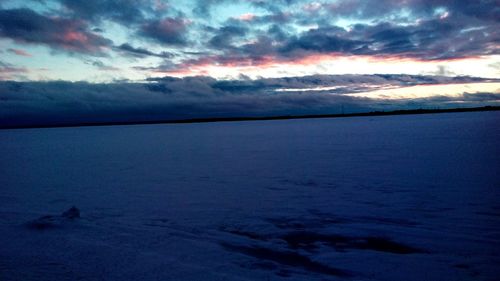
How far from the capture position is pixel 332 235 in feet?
36.3

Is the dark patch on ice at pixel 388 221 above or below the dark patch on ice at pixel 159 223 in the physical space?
below

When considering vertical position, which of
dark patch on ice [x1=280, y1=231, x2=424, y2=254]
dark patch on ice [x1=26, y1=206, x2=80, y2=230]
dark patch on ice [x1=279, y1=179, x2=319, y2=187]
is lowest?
dark patch on ice [x1=279, y1=179, x2=319, y2=187]

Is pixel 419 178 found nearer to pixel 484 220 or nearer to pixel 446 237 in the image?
pixel 484 220

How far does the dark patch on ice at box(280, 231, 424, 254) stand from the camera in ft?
31.9

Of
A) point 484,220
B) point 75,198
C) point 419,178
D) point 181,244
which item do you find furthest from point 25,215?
point 419,178

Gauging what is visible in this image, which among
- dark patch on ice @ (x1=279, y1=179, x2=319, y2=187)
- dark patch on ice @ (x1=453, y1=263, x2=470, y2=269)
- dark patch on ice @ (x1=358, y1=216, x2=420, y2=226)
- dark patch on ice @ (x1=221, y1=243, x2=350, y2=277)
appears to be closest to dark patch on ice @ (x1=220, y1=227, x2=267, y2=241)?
dark patch on ice @ (x1=221, y1=243, x2=350, y2=277)

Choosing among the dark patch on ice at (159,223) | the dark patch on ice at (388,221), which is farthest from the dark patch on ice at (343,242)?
the dark patch on ice at (159,223)

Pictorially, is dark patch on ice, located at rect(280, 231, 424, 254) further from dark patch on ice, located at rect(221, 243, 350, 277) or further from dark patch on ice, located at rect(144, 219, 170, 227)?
dark patch on ice, located at rect(144, 219, 170, 227)

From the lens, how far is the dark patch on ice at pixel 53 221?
12383mm

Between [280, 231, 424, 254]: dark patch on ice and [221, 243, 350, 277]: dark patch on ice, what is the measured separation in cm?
66

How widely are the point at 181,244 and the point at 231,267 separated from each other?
228 cm

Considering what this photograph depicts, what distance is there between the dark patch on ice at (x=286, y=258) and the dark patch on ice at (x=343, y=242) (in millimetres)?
656

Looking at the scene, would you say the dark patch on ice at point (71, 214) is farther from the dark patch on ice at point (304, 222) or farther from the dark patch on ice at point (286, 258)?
the dark patch on ice at point (304, 222)

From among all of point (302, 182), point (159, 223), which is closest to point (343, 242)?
point (159, 223)
